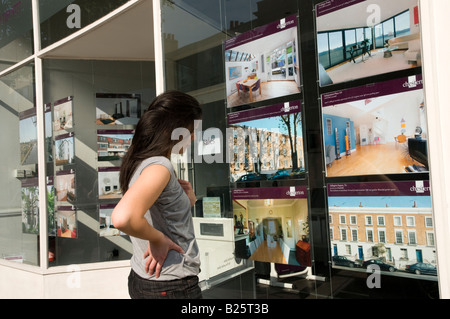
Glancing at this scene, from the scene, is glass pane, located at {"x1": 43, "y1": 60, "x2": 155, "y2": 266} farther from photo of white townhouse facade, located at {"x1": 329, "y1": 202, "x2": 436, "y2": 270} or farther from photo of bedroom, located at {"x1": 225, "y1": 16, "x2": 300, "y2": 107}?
photo of white townhouse facade, located at {"x1": 329, "y1": 202, "x2": 436, "y2": 270}

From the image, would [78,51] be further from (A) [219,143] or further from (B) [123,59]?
(A) [219,143]

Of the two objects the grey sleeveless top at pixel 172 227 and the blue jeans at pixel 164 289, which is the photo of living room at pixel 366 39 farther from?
the blue jeans at pixel 164 289

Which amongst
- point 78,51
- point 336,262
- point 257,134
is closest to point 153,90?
point 78,51

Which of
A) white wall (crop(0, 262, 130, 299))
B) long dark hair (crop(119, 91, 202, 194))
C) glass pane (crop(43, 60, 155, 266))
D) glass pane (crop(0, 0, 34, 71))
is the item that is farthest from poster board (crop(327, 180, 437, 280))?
glass pane (crop(0, 0, 34, 71))

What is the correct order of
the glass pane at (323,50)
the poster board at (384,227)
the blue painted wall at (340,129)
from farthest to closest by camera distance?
the glass pane at (323,50)
the blue painted wall at (340,129)
the poster board at (384,227)

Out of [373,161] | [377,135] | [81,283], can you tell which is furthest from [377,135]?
[81,283]

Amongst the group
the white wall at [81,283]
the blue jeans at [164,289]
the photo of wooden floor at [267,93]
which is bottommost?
the white wall at [81,283]

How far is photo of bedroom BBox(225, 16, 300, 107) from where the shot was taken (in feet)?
7.67

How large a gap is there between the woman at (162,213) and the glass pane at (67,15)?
2.30 meters

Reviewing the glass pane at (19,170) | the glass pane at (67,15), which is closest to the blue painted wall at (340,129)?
the glass pane at (67,15)

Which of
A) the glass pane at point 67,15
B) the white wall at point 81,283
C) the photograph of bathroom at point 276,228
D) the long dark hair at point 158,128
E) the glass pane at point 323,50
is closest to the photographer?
the long dark hair at point 158,128

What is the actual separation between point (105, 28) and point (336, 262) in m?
3.06

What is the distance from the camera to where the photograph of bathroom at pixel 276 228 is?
228cm

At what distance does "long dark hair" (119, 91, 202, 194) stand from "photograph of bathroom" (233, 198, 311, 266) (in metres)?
0.95
